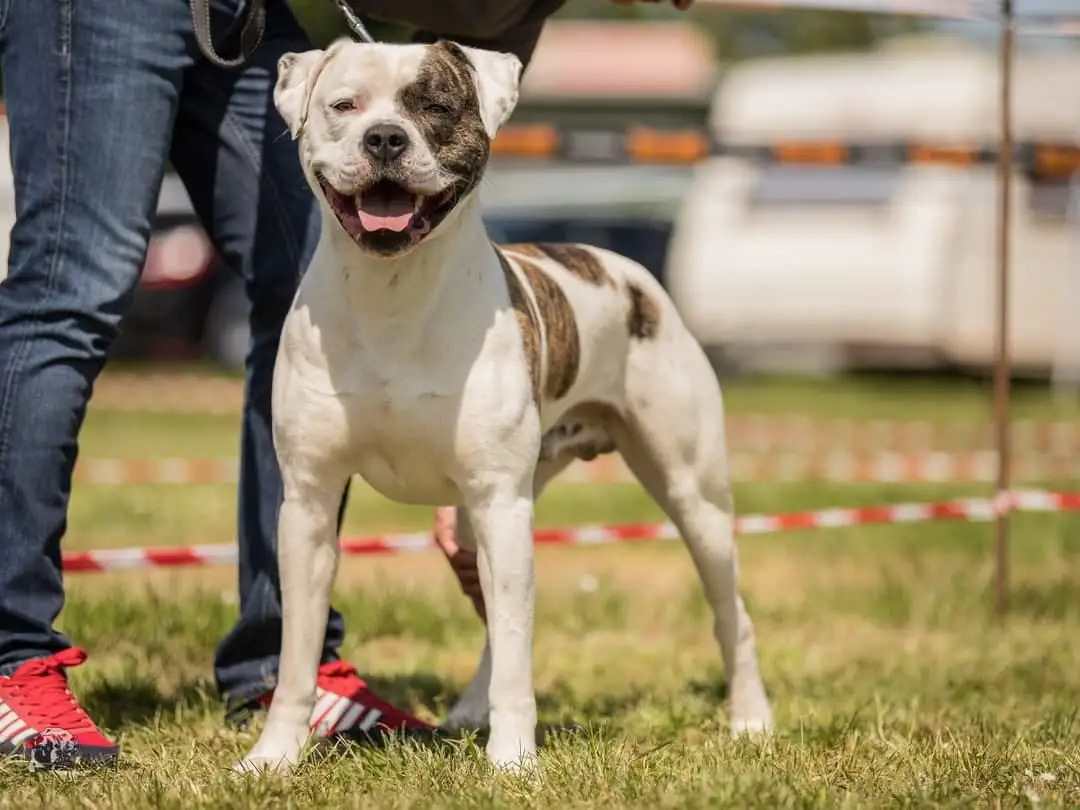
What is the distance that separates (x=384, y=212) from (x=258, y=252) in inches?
35.0

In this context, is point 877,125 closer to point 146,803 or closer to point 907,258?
point 907,258

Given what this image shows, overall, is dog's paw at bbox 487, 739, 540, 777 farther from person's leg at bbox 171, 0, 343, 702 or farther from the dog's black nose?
the dog's black nose

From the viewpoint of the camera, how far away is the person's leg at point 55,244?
12.6ft

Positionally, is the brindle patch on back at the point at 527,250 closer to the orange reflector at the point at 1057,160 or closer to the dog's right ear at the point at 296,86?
the dog's right ear at the point at 296,86

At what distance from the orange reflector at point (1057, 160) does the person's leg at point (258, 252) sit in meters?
10.2

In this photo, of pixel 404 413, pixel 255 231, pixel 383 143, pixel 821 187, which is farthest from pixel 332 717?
pixel 821 187

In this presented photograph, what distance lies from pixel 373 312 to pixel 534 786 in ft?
3.37

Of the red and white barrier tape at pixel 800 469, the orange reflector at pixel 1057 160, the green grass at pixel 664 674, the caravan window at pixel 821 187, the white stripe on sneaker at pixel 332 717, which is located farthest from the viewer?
the caravan window at pixel 821 187

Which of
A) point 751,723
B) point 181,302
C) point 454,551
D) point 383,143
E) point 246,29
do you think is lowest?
point 181,302

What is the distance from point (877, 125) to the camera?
2039 centimetres

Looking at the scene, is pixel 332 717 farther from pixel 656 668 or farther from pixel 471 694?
pixel 656 668

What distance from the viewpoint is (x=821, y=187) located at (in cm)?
2033

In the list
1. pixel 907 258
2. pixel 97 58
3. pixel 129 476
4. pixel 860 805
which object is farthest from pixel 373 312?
pixel 907 258

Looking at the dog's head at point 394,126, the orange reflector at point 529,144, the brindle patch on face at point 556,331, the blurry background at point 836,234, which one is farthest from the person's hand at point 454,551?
the blurry background at point 836,234
